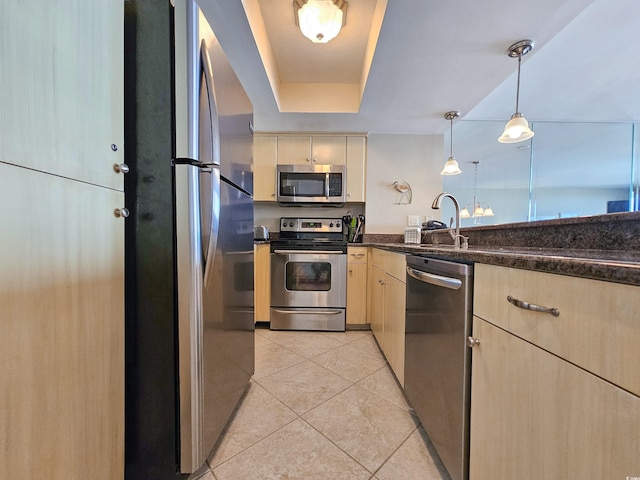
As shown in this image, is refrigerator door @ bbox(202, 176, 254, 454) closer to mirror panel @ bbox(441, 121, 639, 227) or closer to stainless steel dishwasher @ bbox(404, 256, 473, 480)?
stainless steel dishwasher @ bbox(404, 256, 473, 480)

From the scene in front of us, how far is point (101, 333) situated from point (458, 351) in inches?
45.6

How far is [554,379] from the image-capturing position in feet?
1.73

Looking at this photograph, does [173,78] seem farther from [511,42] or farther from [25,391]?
[511,42]

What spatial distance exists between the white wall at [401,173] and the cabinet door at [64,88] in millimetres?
2452

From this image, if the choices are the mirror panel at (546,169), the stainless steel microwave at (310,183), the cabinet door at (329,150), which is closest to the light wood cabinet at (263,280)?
the stainless steel microwave at (310,183)

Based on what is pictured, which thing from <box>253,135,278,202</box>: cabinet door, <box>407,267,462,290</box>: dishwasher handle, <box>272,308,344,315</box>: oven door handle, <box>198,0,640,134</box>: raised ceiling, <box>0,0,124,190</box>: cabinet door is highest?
<box>198,0,640,134</box>: raised ceiling

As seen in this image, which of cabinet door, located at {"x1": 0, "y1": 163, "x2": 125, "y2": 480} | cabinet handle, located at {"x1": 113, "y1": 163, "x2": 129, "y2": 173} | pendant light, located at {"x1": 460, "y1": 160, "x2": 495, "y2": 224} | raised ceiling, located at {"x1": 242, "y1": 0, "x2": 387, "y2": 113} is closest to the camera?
cabinet door, located at {"x1": 0, "y1": 163, "x2": 125, "y2": 480}

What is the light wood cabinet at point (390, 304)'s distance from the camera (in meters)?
1.48

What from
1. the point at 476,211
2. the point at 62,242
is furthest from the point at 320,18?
the point at 476,211

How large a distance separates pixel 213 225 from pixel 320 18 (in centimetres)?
140

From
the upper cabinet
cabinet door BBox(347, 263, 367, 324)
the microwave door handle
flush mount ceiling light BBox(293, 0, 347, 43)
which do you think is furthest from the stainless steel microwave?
flush mount ceiling light BBox(293, 0, 347, 43)

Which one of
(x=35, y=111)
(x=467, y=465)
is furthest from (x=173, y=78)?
(x=467, y=465)

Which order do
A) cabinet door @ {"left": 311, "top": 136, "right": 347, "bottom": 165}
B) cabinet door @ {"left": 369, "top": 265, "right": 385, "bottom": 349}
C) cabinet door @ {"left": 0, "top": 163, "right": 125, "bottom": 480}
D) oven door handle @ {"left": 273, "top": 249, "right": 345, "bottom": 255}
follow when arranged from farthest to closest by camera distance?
cabinet door @ {"left": 311, "top": 136, "right": 347, "bottom": 165} → oven door handle @ {"left": 273, "top": 249, "right": 345, "bottom": 255} → cabinet door @ {"left": 369, "top": 265, "right": 385, "bottom": 349} → cabinet door @ {"left": 0, "top": 163, "right": 125, "bottom": 480}

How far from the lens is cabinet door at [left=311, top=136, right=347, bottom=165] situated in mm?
2814
